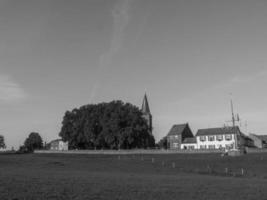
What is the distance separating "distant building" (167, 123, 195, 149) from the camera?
434 ft

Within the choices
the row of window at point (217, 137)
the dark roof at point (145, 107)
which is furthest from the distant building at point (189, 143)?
the dark roof at point (145, 107)

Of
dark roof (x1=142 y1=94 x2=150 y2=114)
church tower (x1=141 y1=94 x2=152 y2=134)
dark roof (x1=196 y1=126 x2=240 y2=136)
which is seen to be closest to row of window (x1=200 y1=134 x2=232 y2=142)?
dark roof (x1=196 y1=126 x2=240 y2=136)

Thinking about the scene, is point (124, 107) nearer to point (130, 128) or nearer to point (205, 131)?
point (130, 128)

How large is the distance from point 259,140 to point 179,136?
3295 cm

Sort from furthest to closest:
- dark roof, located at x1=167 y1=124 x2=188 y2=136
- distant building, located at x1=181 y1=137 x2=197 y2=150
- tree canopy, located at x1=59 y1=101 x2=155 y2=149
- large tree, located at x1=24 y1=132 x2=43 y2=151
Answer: large tree, located at x1=24 y1=132 x2=43 y2=151, dark roof, located at x1=167 y1=124 x2=188 y2=136, distant building, located at x1=181 y1=137 x2=197 y2=150, tree canopy, located at x1=59 y1=101 x2=155 y2=149

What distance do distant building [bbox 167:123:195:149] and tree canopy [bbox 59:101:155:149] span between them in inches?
934

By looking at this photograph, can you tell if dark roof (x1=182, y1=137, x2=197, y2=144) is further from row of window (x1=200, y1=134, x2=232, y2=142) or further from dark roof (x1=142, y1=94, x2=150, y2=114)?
dark roof (x1=142, y1=94, x2=150, y2=114)

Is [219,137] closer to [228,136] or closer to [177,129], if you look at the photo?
[228,136]

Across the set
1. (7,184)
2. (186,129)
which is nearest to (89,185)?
(7,184)

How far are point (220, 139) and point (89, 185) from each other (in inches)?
4307

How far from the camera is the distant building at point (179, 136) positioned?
434ft

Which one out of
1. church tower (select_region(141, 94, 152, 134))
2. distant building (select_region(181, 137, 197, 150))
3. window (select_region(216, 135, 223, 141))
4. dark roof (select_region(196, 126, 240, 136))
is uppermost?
church tower (select_region(141, 94, 152, 134))

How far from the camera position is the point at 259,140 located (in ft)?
442

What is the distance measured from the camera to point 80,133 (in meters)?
107
